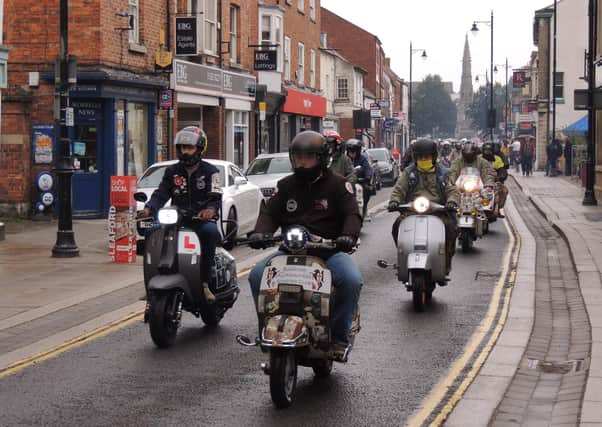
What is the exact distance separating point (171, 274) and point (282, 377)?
2.56 meters

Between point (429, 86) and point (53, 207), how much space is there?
155 m

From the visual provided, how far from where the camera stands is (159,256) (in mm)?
9086

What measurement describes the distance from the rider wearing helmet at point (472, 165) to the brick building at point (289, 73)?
63.9ft

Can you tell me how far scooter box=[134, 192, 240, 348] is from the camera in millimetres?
8789

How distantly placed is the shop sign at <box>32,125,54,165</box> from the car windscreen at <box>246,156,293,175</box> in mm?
4694

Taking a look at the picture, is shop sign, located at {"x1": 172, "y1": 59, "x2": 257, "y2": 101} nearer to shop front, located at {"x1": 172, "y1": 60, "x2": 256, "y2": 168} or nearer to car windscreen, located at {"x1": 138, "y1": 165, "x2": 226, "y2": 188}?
shop front, located at {"x1": 172, "y1": 60, "x2": 256, "y2": 168}

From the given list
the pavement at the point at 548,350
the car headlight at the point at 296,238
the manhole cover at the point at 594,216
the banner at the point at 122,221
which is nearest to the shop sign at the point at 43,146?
the banner at the point at 122,221

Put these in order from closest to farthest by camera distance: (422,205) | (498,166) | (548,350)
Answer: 1. (548,350)
2. (422,205)
3. (498,166)

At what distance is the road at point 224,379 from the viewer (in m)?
6.68

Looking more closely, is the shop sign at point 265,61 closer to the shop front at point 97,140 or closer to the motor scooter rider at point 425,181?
the shop front at point 97,140

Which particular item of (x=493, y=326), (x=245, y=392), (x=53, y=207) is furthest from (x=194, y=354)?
(x=53, y=207)

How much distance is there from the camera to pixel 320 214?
7.21 meters

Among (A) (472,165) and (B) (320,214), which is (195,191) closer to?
(B) (320,214)

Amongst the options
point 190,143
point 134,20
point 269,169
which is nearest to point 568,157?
point 269,169
